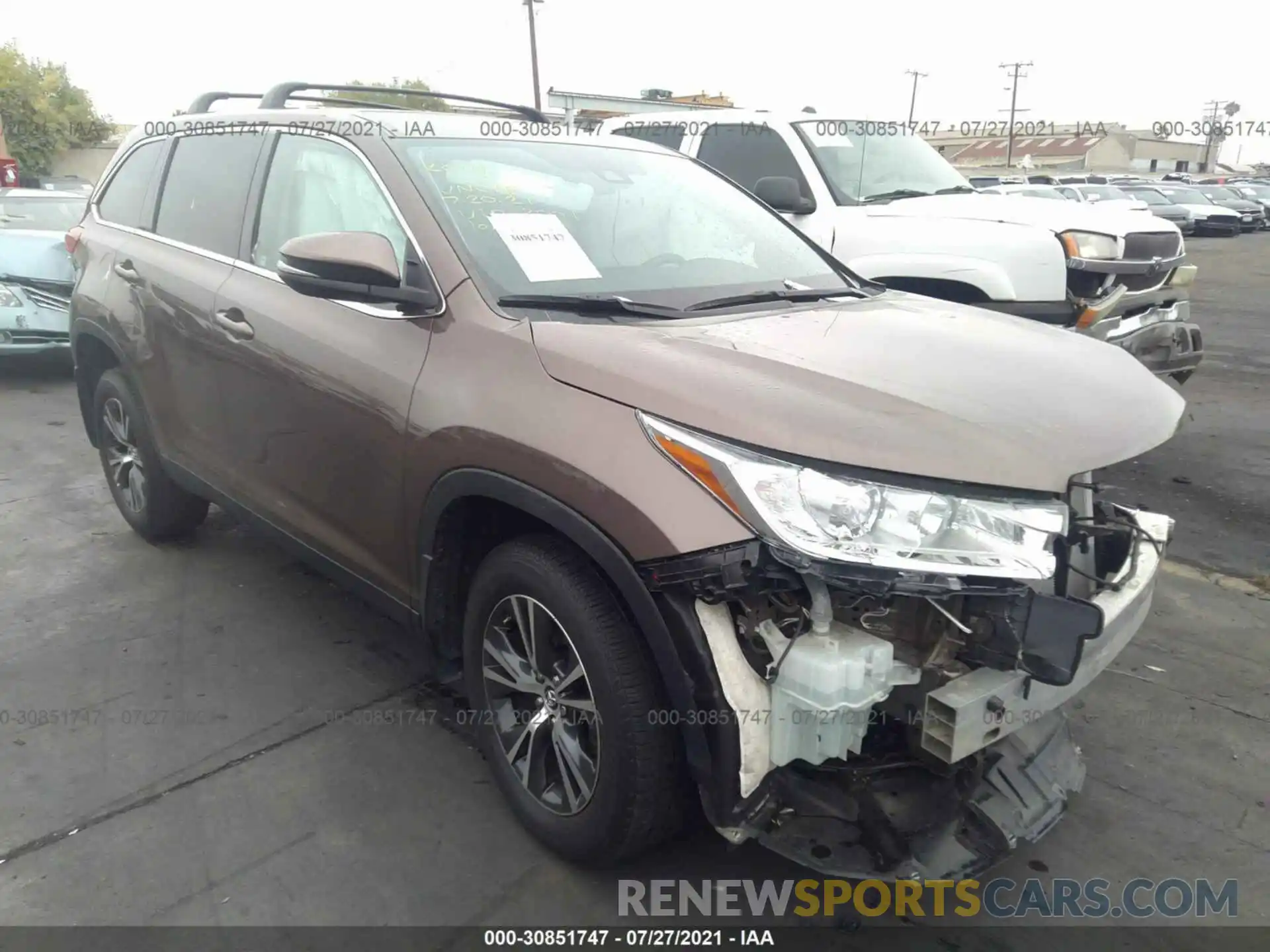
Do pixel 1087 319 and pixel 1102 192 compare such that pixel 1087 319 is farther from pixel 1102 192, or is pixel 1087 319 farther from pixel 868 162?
pixel 1102 192

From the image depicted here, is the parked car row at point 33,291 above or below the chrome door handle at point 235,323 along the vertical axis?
below

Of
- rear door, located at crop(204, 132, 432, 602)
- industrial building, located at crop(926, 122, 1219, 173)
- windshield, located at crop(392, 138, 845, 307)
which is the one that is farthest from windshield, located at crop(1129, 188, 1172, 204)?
industrial building, located at crop(926, 122, 1219, 173)

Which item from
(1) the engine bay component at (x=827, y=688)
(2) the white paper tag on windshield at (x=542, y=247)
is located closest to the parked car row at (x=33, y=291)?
(2) the white paper tag on windshield at (x=542, y=247)

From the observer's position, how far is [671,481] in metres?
2.01

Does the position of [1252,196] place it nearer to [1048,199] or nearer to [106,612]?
[1048,199]

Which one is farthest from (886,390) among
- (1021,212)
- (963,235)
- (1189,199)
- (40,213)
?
(1189,199)

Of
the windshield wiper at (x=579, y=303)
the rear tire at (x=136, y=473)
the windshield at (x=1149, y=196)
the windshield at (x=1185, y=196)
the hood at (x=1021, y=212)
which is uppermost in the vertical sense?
the windshield wiper at (x=579, y=303)

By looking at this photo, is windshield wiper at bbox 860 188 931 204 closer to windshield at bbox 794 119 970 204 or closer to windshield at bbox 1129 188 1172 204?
windshield at bbox 794 119 970 204

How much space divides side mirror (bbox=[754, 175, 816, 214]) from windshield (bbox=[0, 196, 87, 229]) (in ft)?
21.7

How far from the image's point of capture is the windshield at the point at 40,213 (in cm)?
884

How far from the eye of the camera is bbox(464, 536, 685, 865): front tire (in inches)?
85.0

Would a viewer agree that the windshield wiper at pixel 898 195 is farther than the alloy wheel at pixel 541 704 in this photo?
Yes

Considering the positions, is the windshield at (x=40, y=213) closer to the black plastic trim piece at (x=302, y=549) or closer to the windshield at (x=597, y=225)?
the black plastic trim piece at (x=302, y=549)

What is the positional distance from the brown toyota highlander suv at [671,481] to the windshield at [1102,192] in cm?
2254
